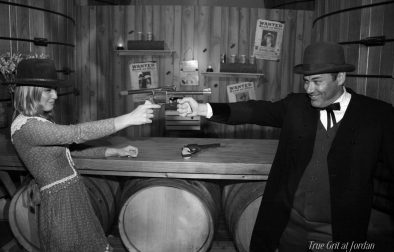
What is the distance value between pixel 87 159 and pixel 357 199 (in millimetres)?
2115

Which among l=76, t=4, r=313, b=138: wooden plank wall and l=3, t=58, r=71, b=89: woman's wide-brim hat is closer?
l=3, t=58, r=71, b=89: woman's wide-brim hat

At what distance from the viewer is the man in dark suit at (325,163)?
231 centimetres

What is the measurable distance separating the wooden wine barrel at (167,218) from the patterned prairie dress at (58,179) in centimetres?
45

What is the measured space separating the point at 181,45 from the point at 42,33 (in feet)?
8.32

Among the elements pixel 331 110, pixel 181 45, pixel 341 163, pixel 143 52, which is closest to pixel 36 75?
pixel 331 110

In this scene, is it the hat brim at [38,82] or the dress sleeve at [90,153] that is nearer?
the hat brim at [38,82]

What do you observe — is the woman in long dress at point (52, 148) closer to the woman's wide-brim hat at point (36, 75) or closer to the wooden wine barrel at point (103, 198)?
the woman's wide-brim hat at point (36, 75)

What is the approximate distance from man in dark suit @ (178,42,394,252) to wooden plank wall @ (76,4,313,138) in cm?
419

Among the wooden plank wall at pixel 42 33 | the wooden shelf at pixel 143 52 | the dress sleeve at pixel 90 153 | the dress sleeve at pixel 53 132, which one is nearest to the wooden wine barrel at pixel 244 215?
the dress sleeve at pixel 90 153

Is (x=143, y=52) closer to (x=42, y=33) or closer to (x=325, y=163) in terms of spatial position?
(x=42, y=33)

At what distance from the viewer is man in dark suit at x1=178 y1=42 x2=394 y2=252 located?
231 cm

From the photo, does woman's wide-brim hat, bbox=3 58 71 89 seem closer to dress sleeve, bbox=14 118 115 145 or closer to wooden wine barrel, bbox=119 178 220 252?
dress sleeve, bbox=14 118 115 145

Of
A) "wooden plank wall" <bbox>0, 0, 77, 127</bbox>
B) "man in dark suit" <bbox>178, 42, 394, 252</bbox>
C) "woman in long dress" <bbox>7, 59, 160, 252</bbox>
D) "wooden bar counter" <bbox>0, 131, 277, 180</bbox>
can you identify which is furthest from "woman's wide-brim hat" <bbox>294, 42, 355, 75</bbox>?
"wooden plank wall" <bbox>0, 0, 77, 127</bbox>

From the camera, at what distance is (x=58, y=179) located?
244cm
